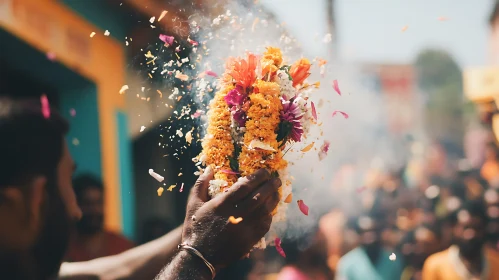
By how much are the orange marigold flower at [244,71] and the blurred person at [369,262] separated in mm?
3439

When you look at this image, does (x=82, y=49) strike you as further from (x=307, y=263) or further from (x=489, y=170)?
(x=489, y=170)

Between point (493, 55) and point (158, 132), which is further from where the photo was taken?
point (493, 55)

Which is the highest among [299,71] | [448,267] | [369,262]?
[299,71]

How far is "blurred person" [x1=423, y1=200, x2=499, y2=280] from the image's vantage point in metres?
5.18

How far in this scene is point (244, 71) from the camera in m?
2.40

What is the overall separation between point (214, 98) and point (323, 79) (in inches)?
24.2

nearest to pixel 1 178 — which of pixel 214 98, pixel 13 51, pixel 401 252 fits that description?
pixel 214 98

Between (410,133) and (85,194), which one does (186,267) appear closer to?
(85,194)

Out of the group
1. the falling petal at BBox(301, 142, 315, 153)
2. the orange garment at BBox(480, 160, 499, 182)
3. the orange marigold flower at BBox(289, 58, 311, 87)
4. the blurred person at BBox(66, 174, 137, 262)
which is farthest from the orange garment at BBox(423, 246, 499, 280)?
the orange marigold flower at BBox(289, 58, 311, 87)

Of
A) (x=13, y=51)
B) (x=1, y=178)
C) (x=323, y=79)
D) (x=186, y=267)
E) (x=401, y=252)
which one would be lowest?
(x=401, y=252)

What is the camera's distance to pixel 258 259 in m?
6.43

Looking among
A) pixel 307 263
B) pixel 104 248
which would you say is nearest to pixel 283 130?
pixel 104 248

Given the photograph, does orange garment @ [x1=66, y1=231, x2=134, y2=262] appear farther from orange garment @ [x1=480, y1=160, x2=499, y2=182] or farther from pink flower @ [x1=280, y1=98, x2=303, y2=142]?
orange garment @ [x1=480, y1=160, x2=499, y2=182]

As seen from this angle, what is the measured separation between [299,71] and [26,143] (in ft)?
3.83
